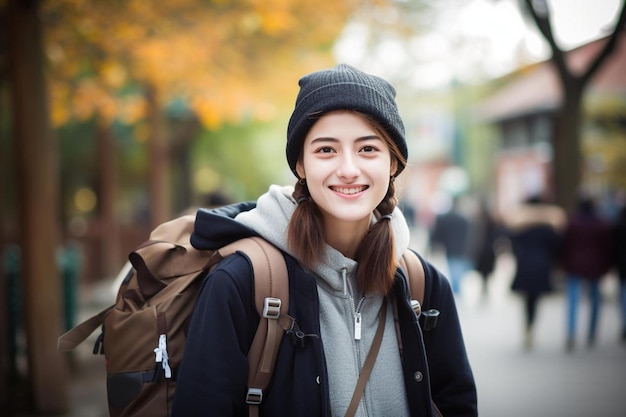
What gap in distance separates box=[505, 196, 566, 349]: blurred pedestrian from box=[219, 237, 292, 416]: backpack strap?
7.24 m

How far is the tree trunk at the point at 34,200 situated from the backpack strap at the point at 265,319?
14.1 feet

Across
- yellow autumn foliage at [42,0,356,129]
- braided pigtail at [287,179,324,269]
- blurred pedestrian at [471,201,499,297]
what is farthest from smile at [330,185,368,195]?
blurred pedestrian at [471,201,499,297]

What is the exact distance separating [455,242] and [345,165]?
1017 centimetres

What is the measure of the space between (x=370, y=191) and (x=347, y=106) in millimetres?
300

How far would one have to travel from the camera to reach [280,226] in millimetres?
2074

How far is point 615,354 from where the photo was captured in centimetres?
809

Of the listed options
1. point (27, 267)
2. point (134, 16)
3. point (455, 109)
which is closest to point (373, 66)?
point (134, 16)

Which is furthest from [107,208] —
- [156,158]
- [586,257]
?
[586,257]

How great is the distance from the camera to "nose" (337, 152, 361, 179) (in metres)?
2.00

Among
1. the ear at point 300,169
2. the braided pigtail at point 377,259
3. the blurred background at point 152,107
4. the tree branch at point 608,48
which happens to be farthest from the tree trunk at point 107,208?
the braided pigtail at point 377,259

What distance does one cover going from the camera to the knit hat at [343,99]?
1950mm

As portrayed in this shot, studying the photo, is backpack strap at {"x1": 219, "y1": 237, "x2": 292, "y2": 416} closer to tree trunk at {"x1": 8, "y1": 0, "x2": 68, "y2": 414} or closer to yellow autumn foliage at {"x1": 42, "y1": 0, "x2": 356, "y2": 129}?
tree trunk at {"x1": 8, "y1": 0, "x2": 68, "y2": 414}

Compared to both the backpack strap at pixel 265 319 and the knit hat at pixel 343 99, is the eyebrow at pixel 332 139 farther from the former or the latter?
the backpack strap at pixel 265 319

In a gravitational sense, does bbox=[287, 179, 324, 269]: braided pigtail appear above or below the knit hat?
below
